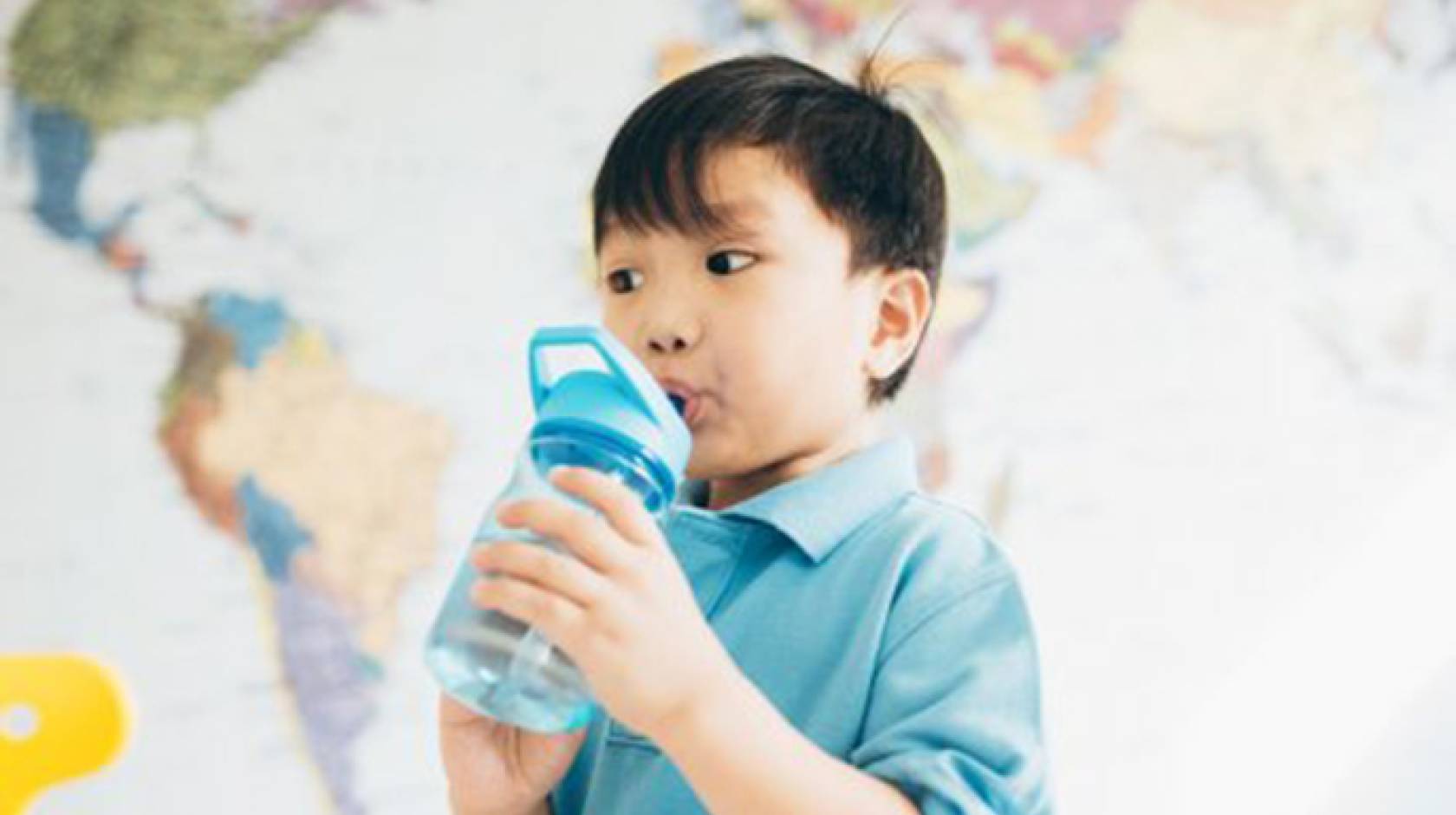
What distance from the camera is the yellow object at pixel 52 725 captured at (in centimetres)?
44

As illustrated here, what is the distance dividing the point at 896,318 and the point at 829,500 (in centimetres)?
12

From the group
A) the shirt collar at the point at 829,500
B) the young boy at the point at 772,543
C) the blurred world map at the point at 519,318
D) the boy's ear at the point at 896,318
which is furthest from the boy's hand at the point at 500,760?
the blurred world map at the point at 519,318

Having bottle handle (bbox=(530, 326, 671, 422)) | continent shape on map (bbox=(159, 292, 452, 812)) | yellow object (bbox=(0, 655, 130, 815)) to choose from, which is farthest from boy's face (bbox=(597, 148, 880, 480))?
continent shape on map (bbox=(159, 292, 452, 812))

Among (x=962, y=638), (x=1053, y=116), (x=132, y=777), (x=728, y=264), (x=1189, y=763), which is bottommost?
(x=132, y=777)

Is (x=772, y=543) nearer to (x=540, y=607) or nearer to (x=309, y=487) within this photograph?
(x=540, y=607)

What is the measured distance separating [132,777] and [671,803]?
668 millimetres

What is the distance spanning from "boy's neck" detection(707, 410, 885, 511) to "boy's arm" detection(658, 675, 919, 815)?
0.67 feet

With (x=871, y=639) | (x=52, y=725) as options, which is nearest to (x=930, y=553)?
(x=871, y=639)

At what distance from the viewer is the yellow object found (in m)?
0.44

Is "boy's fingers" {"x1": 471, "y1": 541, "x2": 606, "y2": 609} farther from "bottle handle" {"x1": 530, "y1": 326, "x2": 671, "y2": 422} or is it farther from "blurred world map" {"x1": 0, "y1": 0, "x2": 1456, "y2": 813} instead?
"blurred world map" {"x1": 0, "y1": 0, "x2": 1456, "y2": 813}

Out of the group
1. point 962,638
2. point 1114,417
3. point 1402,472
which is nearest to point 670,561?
point 962,638

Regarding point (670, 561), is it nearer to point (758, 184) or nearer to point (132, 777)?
point (758, 184)

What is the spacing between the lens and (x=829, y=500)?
0.67 metres

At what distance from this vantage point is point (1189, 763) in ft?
5.10
